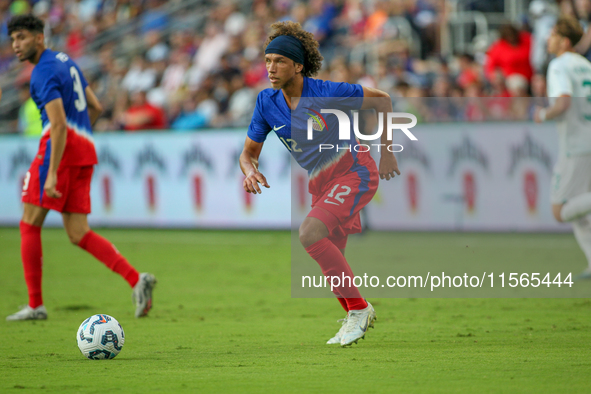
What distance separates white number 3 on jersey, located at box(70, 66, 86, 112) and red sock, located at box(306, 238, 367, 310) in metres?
2.73

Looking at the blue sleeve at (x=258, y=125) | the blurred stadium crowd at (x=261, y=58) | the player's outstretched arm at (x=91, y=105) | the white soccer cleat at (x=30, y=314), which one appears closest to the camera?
the blue sleeve at (x=258, y=125)

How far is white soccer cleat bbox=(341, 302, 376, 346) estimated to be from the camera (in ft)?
16.9

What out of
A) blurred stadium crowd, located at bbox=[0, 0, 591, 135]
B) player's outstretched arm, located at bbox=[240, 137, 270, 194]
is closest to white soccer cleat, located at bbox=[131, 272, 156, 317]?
player's outstretched arm, located at bbox=[240, 137, 270, 194]

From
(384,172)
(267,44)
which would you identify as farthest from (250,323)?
(267,44)

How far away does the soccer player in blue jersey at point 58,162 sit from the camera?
6.43 metres

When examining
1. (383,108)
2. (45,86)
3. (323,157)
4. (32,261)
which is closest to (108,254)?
(32,261)

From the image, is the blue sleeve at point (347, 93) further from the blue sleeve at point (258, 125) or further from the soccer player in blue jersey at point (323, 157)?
the blue sleeve at point (258, 125)

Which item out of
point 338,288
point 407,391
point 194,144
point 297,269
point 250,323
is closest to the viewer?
point 407,391

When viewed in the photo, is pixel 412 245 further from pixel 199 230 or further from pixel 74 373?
pixel 74 373

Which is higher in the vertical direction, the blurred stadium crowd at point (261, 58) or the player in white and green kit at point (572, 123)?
the blurred stadium crowd at point (261, 58)

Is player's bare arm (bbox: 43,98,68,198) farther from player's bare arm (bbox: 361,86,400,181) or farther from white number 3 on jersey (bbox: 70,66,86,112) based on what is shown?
player's bare arm (bbox: 361,86,400,181)

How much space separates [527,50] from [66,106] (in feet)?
30.7

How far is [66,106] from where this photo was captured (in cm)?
663

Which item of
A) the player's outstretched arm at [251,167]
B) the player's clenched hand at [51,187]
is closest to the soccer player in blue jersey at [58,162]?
the player's clenched hand at [51,187]
